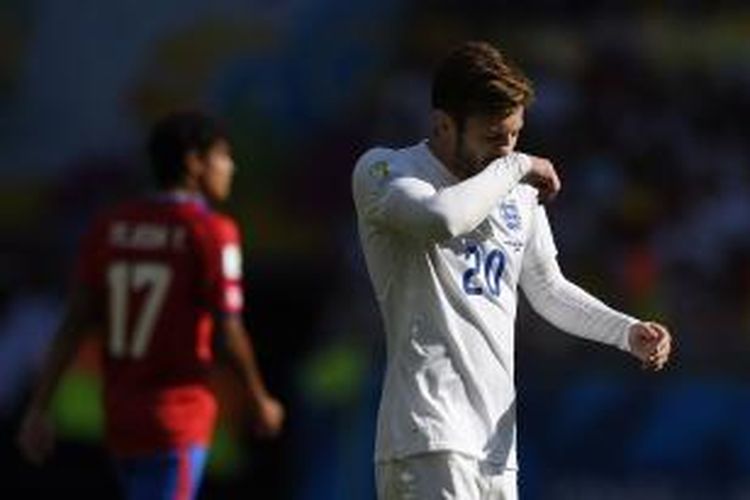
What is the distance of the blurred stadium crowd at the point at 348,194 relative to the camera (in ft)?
40.5

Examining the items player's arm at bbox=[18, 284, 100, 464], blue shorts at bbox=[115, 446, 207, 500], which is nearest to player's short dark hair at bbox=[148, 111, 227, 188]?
player's arm at bbox=[18, 284, 100, 464]

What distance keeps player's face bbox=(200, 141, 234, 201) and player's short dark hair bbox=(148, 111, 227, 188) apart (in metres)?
0.02

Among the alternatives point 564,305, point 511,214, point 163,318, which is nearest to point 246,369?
point 163,318

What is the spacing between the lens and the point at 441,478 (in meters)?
4.97

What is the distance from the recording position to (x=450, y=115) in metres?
5.01

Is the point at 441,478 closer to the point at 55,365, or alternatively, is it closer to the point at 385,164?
the point at 385,164

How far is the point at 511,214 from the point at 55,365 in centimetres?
275

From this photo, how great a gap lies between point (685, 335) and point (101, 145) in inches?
180

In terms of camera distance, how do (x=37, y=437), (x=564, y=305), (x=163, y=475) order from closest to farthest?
(x=564, y=305), (x=163, y=475), (x=37, y=437)

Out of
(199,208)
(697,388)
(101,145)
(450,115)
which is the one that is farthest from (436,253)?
(101,145)

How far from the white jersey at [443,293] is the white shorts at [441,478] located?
0.08ft

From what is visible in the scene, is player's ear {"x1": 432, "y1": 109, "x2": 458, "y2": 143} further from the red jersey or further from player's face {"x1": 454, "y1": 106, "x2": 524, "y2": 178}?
the red jersey

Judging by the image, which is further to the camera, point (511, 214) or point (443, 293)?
point (511, 214)

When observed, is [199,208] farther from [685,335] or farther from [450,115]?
[685,335]
